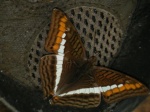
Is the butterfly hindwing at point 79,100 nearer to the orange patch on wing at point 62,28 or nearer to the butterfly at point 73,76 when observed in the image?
the butterfly at point 73,76

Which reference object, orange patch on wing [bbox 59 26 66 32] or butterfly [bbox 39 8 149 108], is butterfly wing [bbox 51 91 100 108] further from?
orange patch on wing [bbox 59 26 66 32]

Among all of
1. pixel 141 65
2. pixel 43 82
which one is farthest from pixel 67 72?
pixel 141 65

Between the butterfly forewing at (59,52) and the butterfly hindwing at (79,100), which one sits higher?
the butterfly forewing at (59,52)

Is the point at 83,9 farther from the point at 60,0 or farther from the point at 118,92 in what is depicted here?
the point at 118,92

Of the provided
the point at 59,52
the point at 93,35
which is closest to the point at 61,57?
the point at 59,52

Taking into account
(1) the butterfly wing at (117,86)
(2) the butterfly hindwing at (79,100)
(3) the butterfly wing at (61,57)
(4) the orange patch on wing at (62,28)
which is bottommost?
(2) the butterfly hindwing at (79,100)

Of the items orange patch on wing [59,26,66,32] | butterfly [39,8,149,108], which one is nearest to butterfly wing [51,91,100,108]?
butterfly [39,8,149,108]

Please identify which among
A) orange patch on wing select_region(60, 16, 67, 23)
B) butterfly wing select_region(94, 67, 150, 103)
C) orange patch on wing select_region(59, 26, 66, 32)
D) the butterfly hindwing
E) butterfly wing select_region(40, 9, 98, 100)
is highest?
orange patch on wing select_region(60, 16, 67, 23)

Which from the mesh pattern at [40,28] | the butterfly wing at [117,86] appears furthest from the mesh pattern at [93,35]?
the butterfly wing at [117,86]

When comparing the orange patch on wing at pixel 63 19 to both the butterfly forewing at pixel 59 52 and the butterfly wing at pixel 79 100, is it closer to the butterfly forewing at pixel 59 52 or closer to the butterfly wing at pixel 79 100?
the butterfly forewing at pixel 59 52
